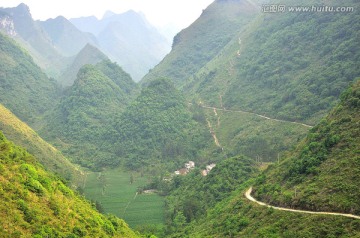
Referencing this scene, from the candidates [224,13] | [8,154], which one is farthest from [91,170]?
[224,13]

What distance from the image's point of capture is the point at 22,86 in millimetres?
124625

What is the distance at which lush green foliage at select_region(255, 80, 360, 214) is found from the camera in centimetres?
2961

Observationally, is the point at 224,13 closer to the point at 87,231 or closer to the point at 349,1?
the point at 349,1

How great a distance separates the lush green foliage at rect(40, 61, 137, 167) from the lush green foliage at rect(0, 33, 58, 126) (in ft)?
31.6

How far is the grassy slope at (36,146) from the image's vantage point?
60.9 metres

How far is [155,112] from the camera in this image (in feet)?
296

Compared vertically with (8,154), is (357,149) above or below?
below

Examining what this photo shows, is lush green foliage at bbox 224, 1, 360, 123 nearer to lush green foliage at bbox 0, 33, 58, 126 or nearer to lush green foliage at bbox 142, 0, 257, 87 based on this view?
lush green foliage at bbox 142, 0, 257, 87

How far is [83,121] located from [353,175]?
248 ft

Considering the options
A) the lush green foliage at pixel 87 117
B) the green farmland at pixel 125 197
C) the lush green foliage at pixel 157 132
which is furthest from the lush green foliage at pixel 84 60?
the green farmland at pixel 125 197

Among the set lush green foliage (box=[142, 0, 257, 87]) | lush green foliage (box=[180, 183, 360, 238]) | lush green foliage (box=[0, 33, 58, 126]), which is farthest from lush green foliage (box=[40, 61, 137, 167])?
lush green foliage (box=[180, 183, 360, 238])

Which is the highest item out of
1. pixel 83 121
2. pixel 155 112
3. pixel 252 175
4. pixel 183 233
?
pixel 83 121

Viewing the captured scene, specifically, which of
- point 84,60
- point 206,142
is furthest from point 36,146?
point 84,60

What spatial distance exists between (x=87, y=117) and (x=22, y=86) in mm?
36558
